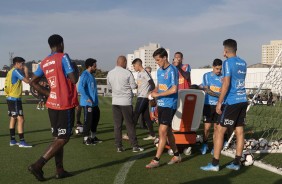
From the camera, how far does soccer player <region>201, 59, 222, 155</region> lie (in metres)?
7.86

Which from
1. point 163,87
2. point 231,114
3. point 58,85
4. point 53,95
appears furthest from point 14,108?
point 231,114

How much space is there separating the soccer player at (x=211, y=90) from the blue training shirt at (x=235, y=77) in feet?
5.75

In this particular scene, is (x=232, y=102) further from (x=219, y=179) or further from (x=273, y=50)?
(x=273, y=50)

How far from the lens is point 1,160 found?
675 cm

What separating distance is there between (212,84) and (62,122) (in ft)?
12.8

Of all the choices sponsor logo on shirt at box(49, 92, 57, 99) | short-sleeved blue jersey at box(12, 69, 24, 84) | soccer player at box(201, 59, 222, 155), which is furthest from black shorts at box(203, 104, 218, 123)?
short-sleeved blue jersey at box(12, 69, 24, 84)

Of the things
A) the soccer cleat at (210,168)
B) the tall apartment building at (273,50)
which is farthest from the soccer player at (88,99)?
the tall apartment building at (273,50)

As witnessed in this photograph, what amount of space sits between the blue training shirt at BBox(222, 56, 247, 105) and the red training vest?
2622mm

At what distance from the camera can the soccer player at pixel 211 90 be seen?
7.86 meters

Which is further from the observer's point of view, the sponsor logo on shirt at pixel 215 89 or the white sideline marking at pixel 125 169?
the sponsor logo on shirt at pixel 215 89

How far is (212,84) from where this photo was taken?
313 inches

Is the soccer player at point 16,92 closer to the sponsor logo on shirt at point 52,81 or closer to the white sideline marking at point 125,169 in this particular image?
the white sideline marking at point 125,169

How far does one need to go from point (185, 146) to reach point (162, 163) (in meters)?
1.14

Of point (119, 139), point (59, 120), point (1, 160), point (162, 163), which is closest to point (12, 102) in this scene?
point (1, 160)
